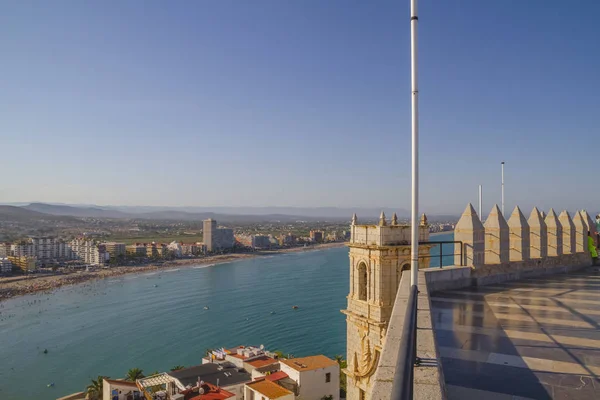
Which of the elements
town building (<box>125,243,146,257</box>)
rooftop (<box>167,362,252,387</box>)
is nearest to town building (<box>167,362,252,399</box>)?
rooftop (<box>167,362,252,387</box>)

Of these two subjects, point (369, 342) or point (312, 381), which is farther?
point (312, 381)

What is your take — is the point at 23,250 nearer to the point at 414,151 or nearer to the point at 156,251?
the point at 156,251

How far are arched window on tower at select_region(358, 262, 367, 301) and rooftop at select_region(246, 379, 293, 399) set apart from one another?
1183 cm

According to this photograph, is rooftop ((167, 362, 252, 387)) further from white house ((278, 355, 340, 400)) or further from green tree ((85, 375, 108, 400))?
green tree ((85, 375, 108, 400))

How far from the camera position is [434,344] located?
145 inches

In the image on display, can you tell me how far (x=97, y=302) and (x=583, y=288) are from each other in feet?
233

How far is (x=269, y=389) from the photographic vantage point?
24.7m

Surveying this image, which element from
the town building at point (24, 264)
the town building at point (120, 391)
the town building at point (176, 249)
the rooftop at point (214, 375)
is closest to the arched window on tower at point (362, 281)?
the rooftop at point (214, 375)

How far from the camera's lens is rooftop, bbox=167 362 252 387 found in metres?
28.2

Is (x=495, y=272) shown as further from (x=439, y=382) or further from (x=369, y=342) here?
(x=439, y=382)

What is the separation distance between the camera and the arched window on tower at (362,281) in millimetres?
14797

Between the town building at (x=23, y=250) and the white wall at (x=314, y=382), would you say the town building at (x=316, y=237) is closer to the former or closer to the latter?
the town building at (x=23, y=250)

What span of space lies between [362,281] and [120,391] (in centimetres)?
2175

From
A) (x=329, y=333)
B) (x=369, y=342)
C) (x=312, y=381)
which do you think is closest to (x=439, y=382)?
(x=369, y=342)
